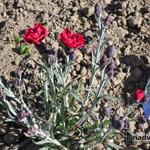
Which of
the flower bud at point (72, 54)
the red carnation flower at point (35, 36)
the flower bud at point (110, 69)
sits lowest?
the flower bud at point (110, 69)

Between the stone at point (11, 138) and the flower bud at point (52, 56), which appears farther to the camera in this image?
the stone at point (11, 138)

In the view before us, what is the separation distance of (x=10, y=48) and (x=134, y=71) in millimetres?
887

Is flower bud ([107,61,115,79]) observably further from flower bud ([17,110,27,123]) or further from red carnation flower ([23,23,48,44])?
flower bud ([17,110,27,123])

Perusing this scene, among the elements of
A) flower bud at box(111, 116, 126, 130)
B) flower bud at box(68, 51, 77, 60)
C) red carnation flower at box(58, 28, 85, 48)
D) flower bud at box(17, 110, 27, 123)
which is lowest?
flower bud at box(111, 116, 126, 130)

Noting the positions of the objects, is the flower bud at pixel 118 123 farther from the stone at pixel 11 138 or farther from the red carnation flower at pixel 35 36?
the stone at pixel 11 138

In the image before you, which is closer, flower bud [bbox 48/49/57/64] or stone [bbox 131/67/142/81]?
flower bud [bbox 48/49/57/64]

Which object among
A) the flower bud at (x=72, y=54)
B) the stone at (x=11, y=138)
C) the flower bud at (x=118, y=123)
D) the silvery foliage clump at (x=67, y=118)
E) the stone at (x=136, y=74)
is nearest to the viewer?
the flower bud at (x=118, y=123)

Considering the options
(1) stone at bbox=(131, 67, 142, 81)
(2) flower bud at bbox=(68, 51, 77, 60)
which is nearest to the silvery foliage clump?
(2) flower bud at bbox=(68, 51, 77, 60)

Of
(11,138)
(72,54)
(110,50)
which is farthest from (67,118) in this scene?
(110,50)

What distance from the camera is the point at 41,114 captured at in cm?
289

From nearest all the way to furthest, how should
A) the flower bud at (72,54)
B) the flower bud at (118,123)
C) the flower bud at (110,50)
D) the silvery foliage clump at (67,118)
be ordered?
the flower bud at (118,123), the flower bud at (110,50), the flower bud at (72,54), the silvery foliage clump at (67,118)

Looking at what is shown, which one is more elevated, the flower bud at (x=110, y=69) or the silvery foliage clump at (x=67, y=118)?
the flower bud at (x=110, y=69)

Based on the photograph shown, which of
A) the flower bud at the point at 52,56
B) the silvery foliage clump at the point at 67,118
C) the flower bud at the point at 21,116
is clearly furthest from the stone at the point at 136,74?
the flower bud at the point at 21,116

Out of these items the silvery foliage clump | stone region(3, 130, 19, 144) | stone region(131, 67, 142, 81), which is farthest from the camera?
stone region(131, 67, 142, 81)
